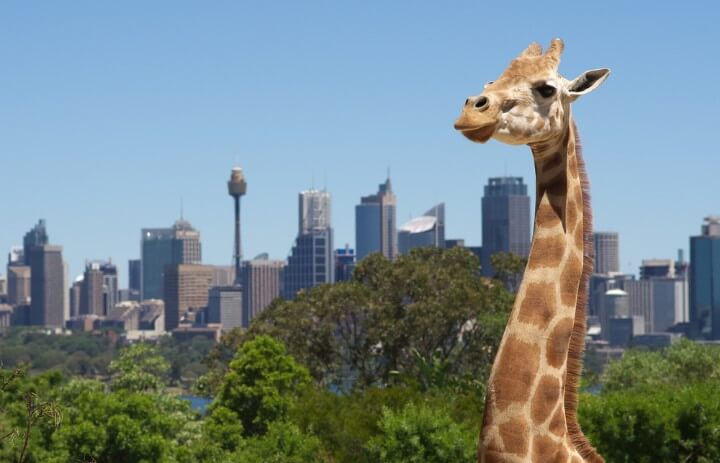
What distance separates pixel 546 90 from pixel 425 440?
71.0 feet

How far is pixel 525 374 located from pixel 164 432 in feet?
102

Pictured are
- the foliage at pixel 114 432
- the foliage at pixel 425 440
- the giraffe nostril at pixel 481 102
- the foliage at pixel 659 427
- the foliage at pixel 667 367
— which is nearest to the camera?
the giraffe nostril at pixel 481 102

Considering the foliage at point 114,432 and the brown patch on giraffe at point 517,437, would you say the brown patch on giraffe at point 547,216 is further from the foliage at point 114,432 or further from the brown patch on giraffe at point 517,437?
the foliage at point 114,432

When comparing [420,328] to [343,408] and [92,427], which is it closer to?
[343,408]

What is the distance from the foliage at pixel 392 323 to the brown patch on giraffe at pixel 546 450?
47708 mm

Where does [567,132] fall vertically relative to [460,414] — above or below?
above

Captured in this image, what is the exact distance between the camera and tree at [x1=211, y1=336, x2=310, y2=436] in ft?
154

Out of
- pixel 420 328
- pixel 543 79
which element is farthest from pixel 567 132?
pixel 420 328

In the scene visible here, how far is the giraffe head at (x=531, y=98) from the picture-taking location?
11.1 metres

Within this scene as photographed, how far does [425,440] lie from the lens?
32.4 m

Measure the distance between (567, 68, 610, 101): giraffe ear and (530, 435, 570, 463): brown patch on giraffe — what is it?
2.64 meters

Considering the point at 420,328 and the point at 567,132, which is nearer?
the point at 567,132

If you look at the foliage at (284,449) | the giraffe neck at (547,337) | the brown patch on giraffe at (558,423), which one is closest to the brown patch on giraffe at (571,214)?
the giraffe neck at (547,337)

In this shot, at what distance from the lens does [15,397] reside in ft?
123
